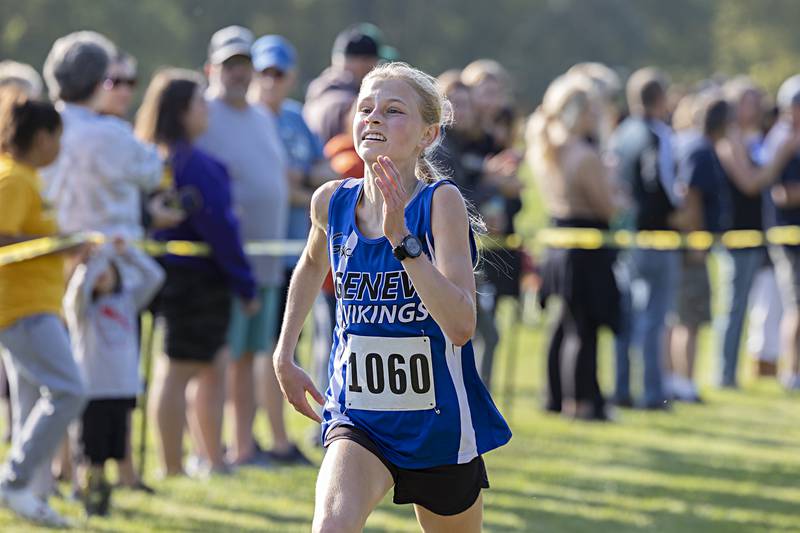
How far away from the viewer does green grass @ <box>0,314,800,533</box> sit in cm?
713

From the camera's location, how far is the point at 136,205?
285 inches

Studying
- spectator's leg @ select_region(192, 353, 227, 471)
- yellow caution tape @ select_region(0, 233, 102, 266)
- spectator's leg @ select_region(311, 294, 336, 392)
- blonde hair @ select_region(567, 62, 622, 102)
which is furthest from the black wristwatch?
blonde hair @ select_region(567, 62, 622, 102)

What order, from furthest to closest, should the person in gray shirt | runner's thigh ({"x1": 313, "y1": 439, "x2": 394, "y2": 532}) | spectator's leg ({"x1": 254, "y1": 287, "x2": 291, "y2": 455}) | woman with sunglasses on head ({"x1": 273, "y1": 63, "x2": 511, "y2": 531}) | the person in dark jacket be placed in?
1. the person in dark jacket
2. spectator's leg ({"x1": 254, "y1": 287, "x2": 291, "y2": 455})
3. the person in gray shirt
4. woman with sunglasses on head ({"x1": 273, "y1": 63, "x2": 511, "y2": 531})
5. runner's thigh ({"x1": 313, "y1": 439, "x2": 394, "y2": 532})

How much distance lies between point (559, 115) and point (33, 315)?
15.5ft

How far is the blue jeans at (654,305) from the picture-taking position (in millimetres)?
11156

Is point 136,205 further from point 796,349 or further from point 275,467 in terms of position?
point 796,349

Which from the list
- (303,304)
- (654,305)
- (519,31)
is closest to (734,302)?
(654,305)

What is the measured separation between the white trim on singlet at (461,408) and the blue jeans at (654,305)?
690 centimetres

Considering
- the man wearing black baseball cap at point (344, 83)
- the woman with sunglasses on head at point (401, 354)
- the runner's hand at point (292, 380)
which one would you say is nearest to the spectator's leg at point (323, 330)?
the man wearing black baseball cap at point (344, 83)

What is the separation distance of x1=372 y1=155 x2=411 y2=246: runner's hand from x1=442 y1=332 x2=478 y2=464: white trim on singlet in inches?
18.3

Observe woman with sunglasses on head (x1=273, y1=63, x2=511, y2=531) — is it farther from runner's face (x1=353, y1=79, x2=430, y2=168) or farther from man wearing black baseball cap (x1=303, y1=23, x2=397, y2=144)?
man wearing black baseball cap (x1=303, y1=23, x2=397, y2=144)

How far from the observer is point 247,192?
329 inches

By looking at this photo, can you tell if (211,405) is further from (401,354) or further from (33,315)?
(401,354)

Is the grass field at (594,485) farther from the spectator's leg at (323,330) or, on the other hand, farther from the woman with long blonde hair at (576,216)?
the spectator's leg at (323,330)
